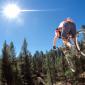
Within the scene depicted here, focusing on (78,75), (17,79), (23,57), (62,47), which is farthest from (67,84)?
(62,47)

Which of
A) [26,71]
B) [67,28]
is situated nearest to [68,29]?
[67,28]

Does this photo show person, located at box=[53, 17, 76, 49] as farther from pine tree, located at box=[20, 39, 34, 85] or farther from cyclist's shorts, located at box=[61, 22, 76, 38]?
pine tree, located at box=[20, 39, 34, 85]

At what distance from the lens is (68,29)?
414 inches

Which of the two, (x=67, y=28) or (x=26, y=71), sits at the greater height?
(x=26, y=71)

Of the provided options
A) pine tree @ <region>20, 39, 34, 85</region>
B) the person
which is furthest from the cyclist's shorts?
pine tree @ <region>20, 39, 34, 85</region>

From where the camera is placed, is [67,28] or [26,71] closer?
[67,28]

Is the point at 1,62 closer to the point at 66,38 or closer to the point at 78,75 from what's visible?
the point at 78,75

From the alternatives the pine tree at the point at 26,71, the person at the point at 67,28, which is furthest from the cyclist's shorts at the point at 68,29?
the pine tree at the point at 26,71

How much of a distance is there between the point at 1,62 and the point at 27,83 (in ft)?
38.6

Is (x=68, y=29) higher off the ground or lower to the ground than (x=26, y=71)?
lower

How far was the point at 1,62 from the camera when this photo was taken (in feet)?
227

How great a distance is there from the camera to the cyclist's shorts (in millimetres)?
10500

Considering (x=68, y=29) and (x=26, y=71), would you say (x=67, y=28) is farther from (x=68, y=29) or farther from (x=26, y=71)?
(x=26, y=71)

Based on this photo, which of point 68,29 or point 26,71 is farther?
point 26,71
